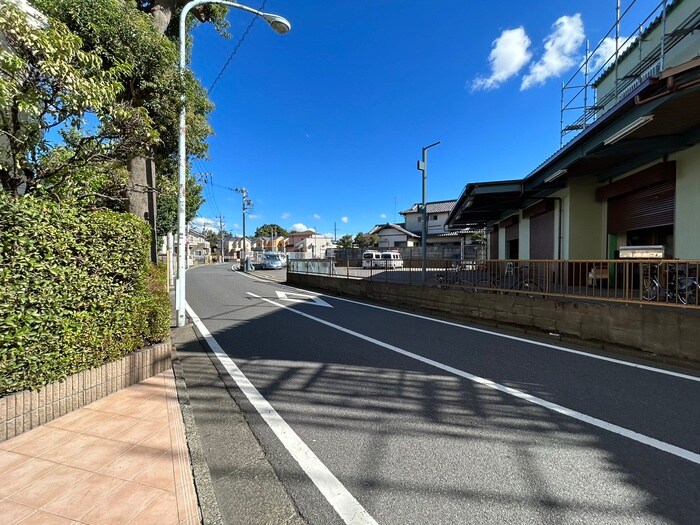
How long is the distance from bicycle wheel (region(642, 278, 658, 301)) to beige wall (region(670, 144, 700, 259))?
9.00 feet

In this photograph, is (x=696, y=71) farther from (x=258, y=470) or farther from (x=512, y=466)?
(x=258, y=470)

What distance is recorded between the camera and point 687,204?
279 inches

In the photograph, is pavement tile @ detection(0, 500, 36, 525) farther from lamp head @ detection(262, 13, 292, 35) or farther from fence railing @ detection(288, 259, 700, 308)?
lamp head @ detection(262, 13, 292, 35)

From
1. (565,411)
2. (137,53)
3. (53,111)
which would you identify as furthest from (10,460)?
(137,53)

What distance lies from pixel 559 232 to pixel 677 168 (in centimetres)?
438

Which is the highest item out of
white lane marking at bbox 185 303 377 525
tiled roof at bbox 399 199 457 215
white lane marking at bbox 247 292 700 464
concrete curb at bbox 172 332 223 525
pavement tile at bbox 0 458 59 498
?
tiled roof at bbox 399 199 457 215

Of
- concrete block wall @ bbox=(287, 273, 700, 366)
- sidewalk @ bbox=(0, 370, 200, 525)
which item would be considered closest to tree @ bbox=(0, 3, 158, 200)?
sidewalk @ bbox=(0, 370, 200, 525)

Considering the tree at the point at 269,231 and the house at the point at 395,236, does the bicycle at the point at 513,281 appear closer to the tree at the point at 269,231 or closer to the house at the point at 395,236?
the house at the point at 395,236

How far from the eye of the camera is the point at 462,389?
3877 millimetres

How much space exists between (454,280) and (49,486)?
8.83 metres

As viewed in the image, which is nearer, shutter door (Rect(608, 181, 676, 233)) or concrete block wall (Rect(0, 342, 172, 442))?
concrete block wall (Rect(0, 342, 172, 442))

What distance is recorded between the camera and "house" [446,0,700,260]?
19.5 ft

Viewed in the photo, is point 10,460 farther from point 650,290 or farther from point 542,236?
point 542,236

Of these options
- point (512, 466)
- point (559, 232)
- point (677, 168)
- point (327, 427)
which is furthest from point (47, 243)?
point (559, 232)
